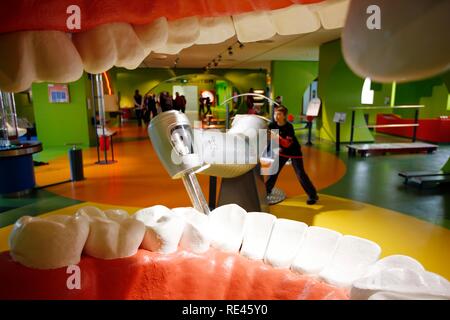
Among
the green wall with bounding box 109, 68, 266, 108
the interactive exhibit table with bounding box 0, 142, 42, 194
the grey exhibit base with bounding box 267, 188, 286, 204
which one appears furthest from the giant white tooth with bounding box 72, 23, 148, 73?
the green wall with bounding box 109, 68, 266, 108

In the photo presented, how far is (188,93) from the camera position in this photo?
2323 cm

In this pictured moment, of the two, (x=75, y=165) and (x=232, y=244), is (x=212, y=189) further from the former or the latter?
(x=75, y=165)

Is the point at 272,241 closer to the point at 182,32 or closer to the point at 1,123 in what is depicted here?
the point at 182,32

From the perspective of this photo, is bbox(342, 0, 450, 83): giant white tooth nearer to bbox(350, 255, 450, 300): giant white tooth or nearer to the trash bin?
bbox(350, 255, 450, 300): giant white tooth

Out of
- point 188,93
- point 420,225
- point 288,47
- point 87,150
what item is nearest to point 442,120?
point 288,47

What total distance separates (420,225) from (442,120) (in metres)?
7.72

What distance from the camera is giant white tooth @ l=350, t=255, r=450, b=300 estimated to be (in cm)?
76

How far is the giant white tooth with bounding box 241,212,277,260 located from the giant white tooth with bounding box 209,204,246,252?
0.08 ft

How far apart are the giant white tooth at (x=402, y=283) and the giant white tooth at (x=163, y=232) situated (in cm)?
60

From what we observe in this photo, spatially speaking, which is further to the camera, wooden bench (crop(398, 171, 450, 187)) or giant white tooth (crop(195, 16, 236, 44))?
wooden bench (crop(398, 171, 450, 187))

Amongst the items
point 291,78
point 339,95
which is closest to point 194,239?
point 339,95

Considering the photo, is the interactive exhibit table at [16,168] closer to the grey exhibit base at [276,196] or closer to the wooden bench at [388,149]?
the grey exhibit base at [276,196]

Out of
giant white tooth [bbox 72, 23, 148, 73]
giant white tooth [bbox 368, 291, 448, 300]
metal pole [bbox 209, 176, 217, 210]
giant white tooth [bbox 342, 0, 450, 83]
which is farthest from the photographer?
metal pole [bbox 209, 176, 217, 210]

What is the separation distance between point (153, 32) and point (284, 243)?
0.85m
